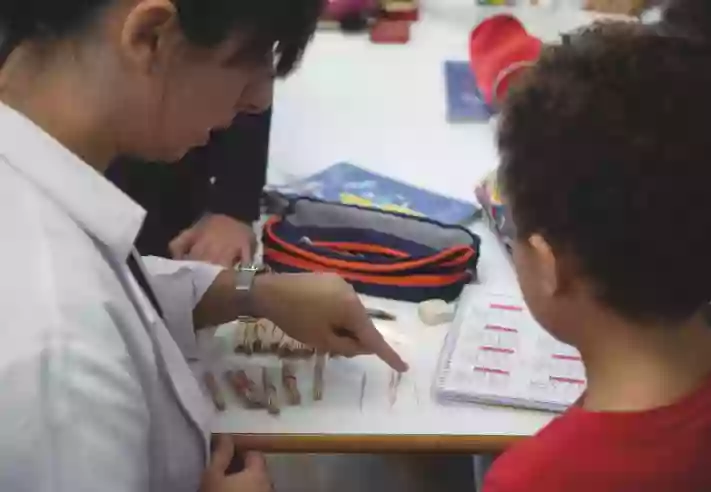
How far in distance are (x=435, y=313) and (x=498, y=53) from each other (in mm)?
626

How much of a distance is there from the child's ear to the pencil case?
12.6 inches

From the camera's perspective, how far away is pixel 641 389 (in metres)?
0.70

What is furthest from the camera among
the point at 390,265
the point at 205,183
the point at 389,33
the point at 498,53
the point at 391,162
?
the point at 389,33

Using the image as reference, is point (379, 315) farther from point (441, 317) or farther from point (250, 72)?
point (250, 72)

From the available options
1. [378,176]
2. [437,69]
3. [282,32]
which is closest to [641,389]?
[282,32]

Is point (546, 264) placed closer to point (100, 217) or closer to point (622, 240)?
point (622, 240)

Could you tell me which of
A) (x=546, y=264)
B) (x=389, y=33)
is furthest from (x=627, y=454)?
(x=389, y=33)

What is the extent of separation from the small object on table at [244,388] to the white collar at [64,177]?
0.23 m

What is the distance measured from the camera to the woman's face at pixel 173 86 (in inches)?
27.0

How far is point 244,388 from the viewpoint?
2.98 ft

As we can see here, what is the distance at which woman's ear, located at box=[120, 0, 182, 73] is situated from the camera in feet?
2.18

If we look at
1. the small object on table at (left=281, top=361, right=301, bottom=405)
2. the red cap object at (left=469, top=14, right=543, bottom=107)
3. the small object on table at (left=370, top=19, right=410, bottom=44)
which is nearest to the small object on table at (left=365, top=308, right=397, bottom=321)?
the small object on table at (left=281, top=361, right=301, bottom=405)

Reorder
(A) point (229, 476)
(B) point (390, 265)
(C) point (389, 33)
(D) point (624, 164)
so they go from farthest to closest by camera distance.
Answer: (C) point (389, 33), (B) point (390, 265), (A) point (229, 476), (D) point (624, 164)

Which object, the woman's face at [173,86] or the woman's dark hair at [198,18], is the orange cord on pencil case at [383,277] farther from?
the woman's dark hair at [198,18]
